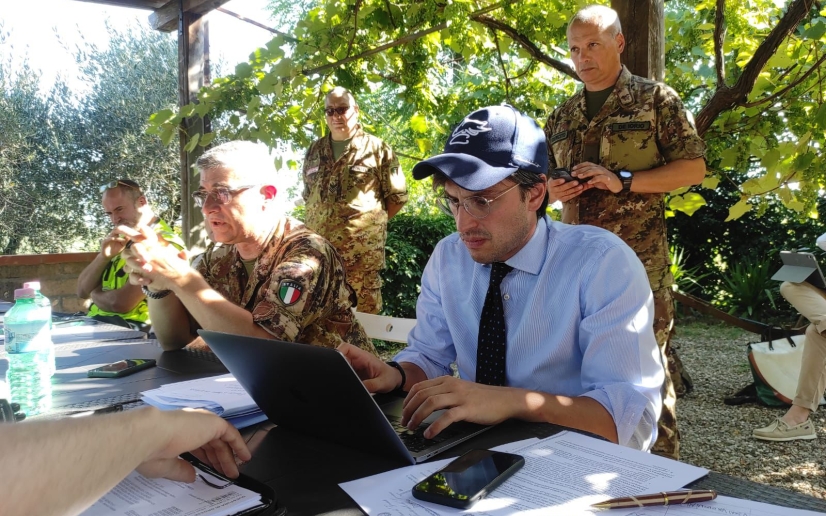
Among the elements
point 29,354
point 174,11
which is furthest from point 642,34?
point 174,11

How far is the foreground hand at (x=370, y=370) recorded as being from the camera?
64.3 inches

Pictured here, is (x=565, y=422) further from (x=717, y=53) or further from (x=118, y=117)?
(x=118, y=117)

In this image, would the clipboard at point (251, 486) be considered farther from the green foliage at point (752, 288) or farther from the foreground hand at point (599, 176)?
the green foliage at point (752, 288)

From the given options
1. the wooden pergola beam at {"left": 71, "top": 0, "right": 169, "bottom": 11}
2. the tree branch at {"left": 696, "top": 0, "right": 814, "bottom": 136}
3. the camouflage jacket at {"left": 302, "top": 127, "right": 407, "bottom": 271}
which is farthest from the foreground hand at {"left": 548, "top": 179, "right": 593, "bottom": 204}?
the wooden pergola beam at {"left": 71, "top": 0, "right": 169, "bottom": 11}

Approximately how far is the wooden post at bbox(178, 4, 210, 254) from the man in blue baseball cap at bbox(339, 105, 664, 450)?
3752 millimetres

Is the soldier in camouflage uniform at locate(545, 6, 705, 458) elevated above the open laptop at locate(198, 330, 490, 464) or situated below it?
above

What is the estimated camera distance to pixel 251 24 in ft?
16.5

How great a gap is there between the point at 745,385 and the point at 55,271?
5.89 metres

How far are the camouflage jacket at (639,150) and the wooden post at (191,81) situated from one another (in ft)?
10.7

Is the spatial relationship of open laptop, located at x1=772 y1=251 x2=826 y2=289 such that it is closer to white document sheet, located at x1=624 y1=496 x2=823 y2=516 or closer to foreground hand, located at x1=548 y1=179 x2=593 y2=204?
foreground hand, located at x1=548 y1=179 x2=593 y2=204

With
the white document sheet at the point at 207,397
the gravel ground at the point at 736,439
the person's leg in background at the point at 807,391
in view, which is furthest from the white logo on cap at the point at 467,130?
the person's leg in background at the point at 807,391

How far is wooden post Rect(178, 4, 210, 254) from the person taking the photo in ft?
17.3

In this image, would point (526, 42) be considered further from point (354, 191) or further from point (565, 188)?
point (565, 188)

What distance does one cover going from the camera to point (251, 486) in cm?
105
